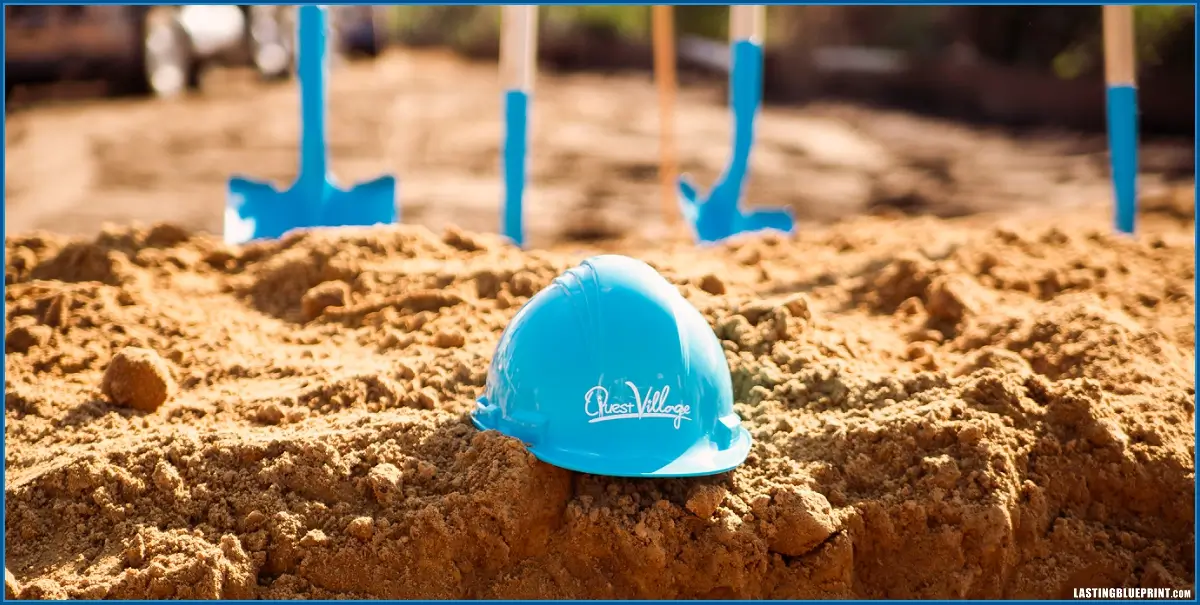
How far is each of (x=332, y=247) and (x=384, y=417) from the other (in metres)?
1.42

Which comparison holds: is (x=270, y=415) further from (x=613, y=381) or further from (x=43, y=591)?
(x=613, y=381)

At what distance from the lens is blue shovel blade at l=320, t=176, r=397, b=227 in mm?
5211

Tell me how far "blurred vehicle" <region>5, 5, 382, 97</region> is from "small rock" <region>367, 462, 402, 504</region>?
9406mm

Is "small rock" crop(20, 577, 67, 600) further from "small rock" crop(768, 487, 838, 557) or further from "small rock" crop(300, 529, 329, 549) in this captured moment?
"small rock" crop(768, 487, 838, 557)

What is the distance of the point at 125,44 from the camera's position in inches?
452

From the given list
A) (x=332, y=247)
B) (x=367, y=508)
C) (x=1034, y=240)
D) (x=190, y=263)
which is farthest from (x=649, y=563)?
(x=1034, y=240)

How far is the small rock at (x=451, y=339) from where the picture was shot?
12.2ft

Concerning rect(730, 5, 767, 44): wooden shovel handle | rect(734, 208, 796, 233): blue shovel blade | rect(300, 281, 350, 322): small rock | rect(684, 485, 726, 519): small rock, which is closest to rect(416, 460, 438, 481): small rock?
rect(684, 485, 726, 519): small rock

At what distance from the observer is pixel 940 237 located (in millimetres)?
5641

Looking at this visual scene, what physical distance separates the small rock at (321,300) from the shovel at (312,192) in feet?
3.31

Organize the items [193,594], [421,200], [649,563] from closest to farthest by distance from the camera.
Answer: [193,594] < [649,563] < [421,200]

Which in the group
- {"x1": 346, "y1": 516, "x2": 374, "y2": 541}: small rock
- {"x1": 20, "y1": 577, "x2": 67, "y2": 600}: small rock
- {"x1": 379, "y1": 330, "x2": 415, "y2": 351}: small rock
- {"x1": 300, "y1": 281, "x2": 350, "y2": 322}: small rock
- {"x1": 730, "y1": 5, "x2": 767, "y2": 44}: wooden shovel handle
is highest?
{"x1": 730, "y1": 5, "x2": 767, "y2": 44}: wooden shovel handle

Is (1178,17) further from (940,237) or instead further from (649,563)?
(649,563)

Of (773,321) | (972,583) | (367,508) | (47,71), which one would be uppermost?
(47,71)
